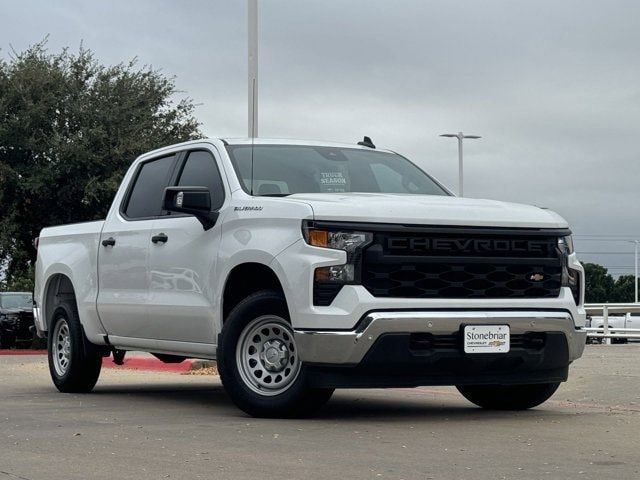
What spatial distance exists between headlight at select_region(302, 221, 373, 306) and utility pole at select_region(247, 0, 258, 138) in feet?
27.0

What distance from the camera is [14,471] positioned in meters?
6.75

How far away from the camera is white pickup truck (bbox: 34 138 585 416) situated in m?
8.77

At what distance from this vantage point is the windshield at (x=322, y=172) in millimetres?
10086

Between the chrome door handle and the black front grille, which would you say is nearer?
the black front grille

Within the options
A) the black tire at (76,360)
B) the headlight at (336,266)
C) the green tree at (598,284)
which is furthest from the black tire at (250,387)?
the green tree at (598,284)

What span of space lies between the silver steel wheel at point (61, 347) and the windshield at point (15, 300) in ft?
65.2

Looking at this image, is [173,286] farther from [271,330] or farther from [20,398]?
[20,398]

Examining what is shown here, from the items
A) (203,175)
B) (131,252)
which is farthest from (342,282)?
(131,252)

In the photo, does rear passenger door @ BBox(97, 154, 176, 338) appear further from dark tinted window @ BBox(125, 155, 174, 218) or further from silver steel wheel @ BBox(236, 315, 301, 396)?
silver steel wheel @ BBox(236, 315, 301, 396)

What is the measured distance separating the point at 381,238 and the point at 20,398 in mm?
4242

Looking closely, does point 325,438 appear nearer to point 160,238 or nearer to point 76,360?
point 160,238

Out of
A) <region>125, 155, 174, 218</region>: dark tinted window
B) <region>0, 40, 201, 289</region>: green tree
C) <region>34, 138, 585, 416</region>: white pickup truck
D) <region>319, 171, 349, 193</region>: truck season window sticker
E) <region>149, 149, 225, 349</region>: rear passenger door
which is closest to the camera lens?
<region>34, 138, 585, 416</region>: white pickup truck

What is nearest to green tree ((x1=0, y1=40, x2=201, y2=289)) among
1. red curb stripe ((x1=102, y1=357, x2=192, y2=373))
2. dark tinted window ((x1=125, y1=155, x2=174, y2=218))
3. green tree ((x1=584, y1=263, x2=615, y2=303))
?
red curb stripe ((x1=102, y1=357, x2=192, y2=373))

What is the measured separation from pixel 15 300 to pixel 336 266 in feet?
81.4
